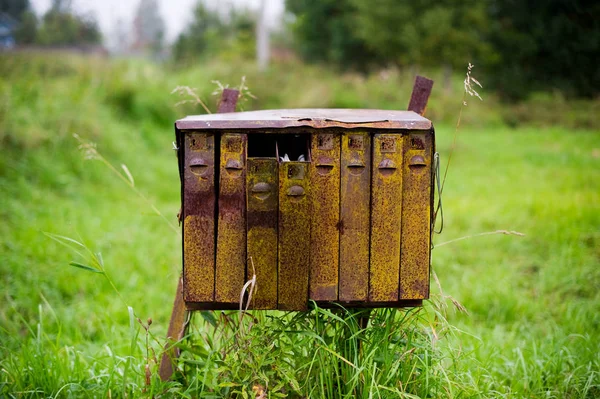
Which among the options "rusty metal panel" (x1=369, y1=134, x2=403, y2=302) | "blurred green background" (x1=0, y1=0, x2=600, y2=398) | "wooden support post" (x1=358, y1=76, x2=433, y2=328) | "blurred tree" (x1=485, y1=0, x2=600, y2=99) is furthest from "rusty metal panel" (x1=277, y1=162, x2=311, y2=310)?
"blurred tree" (x1=485, y1=0, x2=600, y2=99)

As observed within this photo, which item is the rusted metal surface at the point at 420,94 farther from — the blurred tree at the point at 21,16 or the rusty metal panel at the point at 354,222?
the blurred tree at the point at 21,16

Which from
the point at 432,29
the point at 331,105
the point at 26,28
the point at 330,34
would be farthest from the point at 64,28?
the point at 330,34

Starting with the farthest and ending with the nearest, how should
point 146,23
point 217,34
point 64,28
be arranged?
point 146,23, point 217,34, point 64,28

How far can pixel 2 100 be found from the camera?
6.33m

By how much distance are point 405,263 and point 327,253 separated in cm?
27

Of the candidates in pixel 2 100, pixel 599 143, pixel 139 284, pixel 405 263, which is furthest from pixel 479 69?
pixel 405 263

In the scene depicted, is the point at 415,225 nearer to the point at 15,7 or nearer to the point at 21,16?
the point at 21,16

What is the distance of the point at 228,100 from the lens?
2.37m

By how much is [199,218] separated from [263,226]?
0.71ft

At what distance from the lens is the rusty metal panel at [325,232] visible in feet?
5.90

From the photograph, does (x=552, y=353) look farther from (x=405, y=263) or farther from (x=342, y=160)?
(x=342, y=160)

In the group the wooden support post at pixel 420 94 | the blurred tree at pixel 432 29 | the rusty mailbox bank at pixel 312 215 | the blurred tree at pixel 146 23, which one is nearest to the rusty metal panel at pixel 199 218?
the rusty mailbox bank at pixel 312 215

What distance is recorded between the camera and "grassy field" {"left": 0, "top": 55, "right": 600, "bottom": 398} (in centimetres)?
199

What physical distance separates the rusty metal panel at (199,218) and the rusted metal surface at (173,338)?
392 mm
